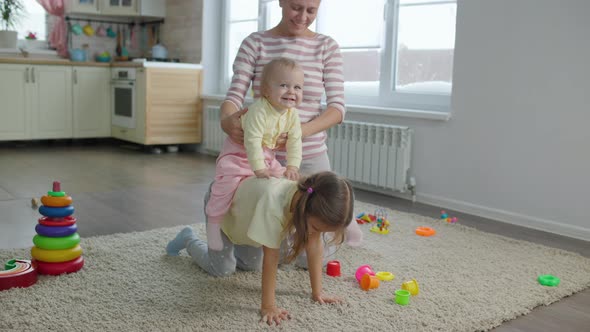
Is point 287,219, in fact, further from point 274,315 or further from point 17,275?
point 17,275

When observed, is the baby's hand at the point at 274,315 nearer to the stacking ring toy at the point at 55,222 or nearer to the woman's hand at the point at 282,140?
the woman's hand at the point at 282,140

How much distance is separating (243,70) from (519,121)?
177 cm

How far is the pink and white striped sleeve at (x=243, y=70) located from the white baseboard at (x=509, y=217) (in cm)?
186

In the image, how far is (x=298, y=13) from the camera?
2168 mm

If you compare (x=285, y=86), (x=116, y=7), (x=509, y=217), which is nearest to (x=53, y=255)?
(x=285, y=86)

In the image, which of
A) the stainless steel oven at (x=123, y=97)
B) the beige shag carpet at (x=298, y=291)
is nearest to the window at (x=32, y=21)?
the stainless steel oven at (x=123, y=97)

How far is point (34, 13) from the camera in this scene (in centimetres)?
652

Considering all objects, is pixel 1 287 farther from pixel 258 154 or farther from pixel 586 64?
pixel 586 64

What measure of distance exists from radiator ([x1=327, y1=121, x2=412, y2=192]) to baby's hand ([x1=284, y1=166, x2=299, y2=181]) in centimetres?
202

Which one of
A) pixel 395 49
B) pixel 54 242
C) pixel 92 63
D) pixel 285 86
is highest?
pixel 395 49

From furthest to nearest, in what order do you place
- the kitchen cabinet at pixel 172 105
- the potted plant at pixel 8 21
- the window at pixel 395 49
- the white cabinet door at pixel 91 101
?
the white cabinet door at pixel 91 101
the potted plant at pixel 8 21
the kitchen cabinet at pixel 172 105
the window at pixel 395 49

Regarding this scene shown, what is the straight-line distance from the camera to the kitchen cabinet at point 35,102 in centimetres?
584

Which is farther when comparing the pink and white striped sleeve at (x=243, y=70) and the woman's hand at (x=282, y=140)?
the pink and white striped sleeve at (x=243, y=70)

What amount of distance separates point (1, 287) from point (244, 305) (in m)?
0.82
